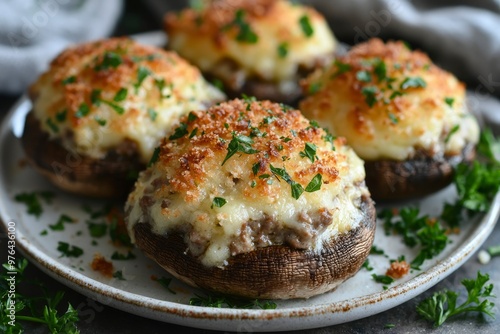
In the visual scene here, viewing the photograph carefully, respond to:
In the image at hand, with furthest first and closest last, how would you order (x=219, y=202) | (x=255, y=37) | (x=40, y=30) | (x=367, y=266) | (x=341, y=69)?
(x=40, y=30) → (x=255, y=37) → (x=341, y=69) → (x=367, y=266) → (x=219, y=202)

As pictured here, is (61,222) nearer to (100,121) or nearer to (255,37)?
(100,121)

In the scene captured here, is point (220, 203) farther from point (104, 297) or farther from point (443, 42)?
point (443, 42)

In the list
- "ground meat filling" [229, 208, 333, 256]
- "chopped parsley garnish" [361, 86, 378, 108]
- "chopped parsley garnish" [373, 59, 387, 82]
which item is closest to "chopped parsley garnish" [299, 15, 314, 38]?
"chopped parsley garnish" [373, 59, 387, 82]

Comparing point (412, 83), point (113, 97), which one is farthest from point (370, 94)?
point (113, 97)

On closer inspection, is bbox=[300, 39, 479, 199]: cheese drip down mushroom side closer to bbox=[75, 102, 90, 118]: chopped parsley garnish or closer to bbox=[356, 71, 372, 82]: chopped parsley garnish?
bbox=[356, 71, 372, 82]: chopped parsley garnish

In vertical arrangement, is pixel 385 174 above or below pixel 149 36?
above

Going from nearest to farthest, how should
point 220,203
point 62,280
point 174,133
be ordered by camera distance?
point 220,203, point 62,280, point 174,133

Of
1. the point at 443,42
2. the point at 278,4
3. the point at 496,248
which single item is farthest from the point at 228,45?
the point at 496,248
